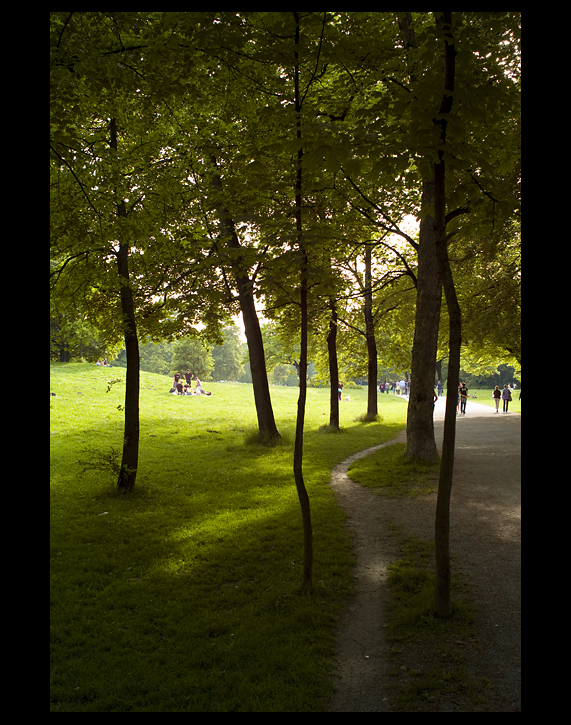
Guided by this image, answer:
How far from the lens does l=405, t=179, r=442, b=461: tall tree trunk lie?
12703mm

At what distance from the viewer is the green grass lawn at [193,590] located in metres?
4.12

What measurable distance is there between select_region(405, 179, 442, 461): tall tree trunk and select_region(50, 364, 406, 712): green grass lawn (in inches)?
105

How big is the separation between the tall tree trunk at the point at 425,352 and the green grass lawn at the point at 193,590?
8.78ft

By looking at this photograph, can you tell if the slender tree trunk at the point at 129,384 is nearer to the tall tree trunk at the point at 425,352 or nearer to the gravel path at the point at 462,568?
the gravel path at the point at 462,568

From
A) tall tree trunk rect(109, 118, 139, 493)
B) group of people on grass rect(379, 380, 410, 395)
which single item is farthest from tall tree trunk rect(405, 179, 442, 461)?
group of people on grass rect(379, 380, 410, 395)

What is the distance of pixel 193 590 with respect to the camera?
6094 millimetres

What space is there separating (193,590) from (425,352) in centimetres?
887

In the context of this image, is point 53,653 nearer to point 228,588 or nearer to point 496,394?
point 228,588

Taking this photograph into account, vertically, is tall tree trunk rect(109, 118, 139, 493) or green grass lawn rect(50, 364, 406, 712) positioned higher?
tall tree trunk rect(109, 118, 139, 493)

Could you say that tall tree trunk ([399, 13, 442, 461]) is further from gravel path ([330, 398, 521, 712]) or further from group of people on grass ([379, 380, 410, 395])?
group of people on grass ([379, 380, 410, 395])

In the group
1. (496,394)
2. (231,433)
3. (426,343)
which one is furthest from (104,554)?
(496,394)

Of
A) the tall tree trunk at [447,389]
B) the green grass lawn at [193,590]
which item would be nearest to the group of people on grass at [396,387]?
the green grass lawn at [193,590]
